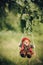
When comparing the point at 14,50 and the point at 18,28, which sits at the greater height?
the point at 18,28

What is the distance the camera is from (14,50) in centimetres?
170

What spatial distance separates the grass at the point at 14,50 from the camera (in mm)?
1696

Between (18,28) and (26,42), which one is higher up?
(18,28)

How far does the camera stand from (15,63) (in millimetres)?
1696

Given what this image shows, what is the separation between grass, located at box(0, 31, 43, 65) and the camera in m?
1.70

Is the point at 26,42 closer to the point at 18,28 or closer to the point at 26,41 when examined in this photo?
the point at 26,41

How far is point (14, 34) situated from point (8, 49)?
158 mm

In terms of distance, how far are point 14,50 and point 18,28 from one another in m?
0.22

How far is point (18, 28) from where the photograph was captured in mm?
1720

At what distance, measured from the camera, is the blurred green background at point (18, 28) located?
170 centimetres

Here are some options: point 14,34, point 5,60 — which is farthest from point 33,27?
point 5,60

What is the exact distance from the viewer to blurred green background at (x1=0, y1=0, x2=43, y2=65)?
170 centimetres

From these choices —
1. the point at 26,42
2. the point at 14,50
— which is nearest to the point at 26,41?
the point at 26,42

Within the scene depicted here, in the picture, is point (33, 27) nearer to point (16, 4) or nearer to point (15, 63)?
point (16, 4)
